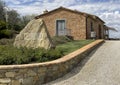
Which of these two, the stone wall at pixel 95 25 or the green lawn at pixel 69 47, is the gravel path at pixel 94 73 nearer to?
the green lawn at pixel 69 47

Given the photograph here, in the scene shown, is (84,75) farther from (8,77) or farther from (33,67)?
(8,77)

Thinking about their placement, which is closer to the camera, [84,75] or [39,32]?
[84,75]

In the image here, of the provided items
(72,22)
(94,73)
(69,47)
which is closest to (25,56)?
(94,73)

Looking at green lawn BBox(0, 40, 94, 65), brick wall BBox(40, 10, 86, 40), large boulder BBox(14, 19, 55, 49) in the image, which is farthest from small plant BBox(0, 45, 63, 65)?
brick wall BBox(40, 10, 86, 40)

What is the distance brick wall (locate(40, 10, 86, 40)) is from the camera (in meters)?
31.5

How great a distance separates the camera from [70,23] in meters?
32.0

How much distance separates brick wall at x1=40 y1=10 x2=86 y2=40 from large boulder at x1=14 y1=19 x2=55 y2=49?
1773cm

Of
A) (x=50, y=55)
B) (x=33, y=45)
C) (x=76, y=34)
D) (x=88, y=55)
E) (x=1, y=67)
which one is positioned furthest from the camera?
(x=76, y=34)

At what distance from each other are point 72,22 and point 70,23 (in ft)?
0.82

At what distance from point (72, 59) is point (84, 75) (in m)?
1.26

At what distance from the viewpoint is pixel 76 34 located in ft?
104

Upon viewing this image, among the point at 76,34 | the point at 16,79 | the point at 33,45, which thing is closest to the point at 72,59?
the point at 33,45

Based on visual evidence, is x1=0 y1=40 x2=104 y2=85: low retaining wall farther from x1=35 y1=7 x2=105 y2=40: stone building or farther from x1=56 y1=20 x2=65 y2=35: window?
x1=56 y1=20 x2=65 y2=35: window

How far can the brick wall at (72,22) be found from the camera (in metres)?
31.5
